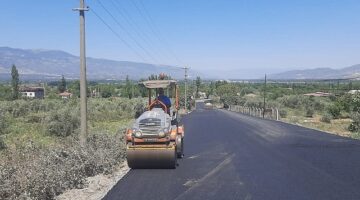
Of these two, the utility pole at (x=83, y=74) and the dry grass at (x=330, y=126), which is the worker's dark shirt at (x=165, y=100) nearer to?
the utility pole at (x=83, y=74)

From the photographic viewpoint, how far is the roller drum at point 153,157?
14438 millimetres

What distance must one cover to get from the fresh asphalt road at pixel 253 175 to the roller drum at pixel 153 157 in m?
0.20

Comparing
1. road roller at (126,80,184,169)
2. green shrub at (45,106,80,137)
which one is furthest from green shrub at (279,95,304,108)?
road roller at (126,80,184,169)

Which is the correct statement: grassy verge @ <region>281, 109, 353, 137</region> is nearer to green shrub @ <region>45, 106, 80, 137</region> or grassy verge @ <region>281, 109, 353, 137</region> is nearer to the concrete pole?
the concrete pole

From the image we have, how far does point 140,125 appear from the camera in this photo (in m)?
14.9

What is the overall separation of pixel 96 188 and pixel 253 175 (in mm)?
4396

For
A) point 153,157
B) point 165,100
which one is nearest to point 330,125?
point 165,100

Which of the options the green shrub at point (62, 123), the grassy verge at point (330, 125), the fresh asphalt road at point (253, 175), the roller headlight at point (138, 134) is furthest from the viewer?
the green shrub at point (62, 123)

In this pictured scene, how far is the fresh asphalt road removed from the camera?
1101 centimetres

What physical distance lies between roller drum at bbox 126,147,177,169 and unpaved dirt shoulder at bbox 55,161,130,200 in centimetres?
48

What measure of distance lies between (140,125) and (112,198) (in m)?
4.51

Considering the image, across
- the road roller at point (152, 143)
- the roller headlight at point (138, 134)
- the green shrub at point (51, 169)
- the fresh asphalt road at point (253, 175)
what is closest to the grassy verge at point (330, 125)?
the fresh asphalt road at point (253, 175)

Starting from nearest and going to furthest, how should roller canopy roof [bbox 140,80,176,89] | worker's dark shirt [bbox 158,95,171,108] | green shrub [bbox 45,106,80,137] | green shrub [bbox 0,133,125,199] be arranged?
green shrub [bbox 0,133,125,199] < roller canopy roof [bbox 140,80,176,89] < worker's dark shirt [bbox 158,95,171,108] < green shrub [bbox 45,106,80,137]

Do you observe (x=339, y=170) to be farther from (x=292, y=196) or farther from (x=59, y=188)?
(x=59, y=188)
